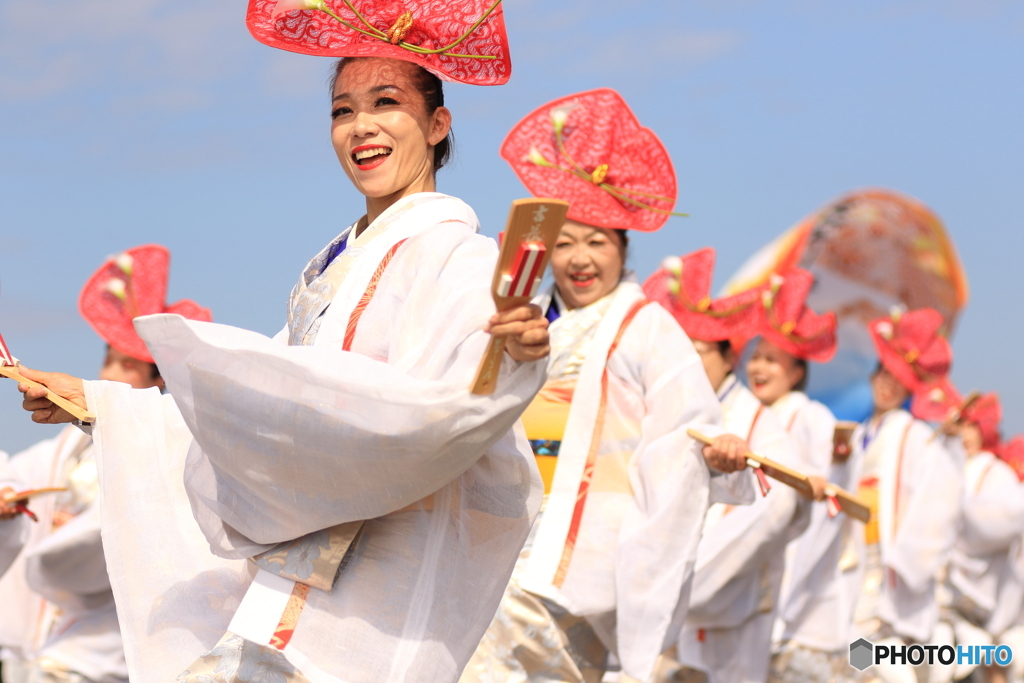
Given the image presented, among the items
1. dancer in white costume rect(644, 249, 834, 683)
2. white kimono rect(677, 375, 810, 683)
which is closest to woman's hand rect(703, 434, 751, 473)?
dancer in white costume rect(644, 249, 834, 683)

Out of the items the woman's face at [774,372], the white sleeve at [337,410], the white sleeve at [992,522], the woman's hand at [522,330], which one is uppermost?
the woman's hand at [522,330]

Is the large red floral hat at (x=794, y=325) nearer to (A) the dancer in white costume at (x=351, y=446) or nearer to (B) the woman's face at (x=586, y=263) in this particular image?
(B) the woman's face at (x=586, y=263)

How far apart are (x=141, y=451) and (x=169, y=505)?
14cm

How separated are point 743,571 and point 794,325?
93.9 inches

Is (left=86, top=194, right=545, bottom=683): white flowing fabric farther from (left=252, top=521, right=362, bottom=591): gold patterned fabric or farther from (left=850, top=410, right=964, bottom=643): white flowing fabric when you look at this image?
(left=850, top=410, right=964, bottom=643): white flowing fabric

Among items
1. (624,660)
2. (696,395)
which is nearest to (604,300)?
(696,395)

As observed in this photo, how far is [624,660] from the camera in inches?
186

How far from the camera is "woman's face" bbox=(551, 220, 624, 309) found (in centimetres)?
537

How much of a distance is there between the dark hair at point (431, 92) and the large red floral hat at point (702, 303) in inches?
179

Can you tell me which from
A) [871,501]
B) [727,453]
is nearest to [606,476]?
[727,453]

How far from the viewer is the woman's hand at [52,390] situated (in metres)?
A: 2.77

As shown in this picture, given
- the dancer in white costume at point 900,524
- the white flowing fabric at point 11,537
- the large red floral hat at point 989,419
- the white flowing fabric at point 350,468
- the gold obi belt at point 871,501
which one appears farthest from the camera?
the large red floral hat at point 989,419

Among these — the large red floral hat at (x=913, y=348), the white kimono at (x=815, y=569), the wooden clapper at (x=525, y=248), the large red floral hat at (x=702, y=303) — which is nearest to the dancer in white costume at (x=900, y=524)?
the large red floral hat at (x=913, y=348)

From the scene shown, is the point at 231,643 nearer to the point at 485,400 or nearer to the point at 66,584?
the point at 485,400
